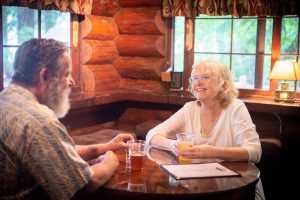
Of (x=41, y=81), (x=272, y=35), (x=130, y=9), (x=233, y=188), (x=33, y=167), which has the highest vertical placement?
(x=130, y=9)

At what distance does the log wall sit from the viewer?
4543mm

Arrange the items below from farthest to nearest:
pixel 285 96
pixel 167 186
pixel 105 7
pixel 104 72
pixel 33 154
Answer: pixel 104 72
pixel 105 7
pixel 285 96
pixel 167 186
pixel 33 154

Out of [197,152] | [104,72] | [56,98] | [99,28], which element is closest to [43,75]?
[56,98]

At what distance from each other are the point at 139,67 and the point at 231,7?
1287mm

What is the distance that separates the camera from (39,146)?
1.54m

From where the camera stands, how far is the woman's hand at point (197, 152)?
2252mm

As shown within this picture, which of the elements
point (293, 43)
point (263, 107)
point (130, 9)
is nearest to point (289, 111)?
point (263, 107)

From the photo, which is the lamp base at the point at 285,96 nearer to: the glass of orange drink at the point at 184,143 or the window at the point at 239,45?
the window at the point at 239,45

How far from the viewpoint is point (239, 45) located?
459 cm

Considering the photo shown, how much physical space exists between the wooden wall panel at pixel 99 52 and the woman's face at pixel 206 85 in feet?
6.34

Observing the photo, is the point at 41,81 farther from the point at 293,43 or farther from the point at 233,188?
the point at 293,43

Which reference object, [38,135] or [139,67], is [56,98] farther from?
[139,67]

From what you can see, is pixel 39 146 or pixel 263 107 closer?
pixel 39 146

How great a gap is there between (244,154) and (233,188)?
1.81 feet
